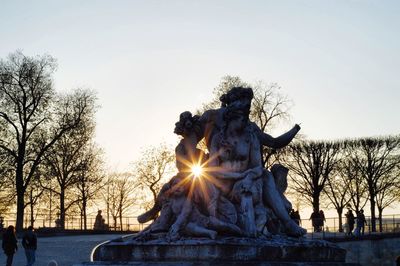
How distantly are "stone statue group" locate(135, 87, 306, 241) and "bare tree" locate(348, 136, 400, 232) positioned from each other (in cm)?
4676

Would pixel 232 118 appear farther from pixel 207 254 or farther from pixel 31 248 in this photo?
pixel 31 248

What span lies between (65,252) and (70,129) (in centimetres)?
1983

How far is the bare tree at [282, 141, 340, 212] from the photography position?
195 feet

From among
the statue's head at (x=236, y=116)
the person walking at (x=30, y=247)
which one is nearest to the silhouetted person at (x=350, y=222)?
the person walking at (x=30, y=247)

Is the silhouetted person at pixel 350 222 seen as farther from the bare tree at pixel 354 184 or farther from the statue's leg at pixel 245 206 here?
the statue's leg at pixel 245 206

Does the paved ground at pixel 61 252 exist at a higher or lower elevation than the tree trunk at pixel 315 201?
lower

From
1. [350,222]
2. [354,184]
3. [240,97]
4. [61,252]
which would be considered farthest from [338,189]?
[240,97]

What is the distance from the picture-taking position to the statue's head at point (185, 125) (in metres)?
13.8

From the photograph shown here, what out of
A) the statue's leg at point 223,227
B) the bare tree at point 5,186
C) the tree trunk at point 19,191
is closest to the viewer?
the statue's leg at point 223,227

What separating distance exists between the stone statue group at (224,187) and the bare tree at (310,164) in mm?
45681

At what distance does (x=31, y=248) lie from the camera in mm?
25062

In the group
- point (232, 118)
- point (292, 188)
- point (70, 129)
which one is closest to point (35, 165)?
point (70, 129)

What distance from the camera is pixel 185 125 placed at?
13781 mm

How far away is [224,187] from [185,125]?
1460 millimetres
